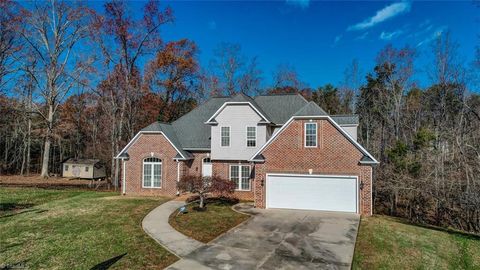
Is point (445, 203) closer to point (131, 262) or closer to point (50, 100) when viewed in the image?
point (131, 262)

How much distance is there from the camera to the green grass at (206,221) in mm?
11609

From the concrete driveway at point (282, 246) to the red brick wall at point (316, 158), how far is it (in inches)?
95.3

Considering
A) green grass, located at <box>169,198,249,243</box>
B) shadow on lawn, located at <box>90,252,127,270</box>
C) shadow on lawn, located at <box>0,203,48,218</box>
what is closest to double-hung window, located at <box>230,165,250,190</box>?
green grass, located at <box>169,198,249,243</box>

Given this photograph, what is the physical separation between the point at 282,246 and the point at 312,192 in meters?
6.80

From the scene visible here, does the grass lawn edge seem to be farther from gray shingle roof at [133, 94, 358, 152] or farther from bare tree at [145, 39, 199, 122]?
bare tree at [145, 39, 199, 122]

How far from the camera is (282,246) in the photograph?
1023cm

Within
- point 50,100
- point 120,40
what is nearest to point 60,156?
point 50,100

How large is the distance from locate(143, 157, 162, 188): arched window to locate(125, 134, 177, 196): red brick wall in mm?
256

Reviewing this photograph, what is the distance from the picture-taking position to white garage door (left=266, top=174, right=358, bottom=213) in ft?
52.4

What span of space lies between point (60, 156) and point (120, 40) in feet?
95.3

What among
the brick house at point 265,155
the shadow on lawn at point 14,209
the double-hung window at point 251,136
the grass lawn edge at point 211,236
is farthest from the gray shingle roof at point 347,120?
the shadow on lawn at point 14,209

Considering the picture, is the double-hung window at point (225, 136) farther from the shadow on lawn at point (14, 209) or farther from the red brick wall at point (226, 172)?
the shadow on lawn at point (14, 209)

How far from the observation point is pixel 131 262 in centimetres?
870

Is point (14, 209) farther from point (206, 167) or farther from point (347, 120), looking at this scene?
point (347, 120)
